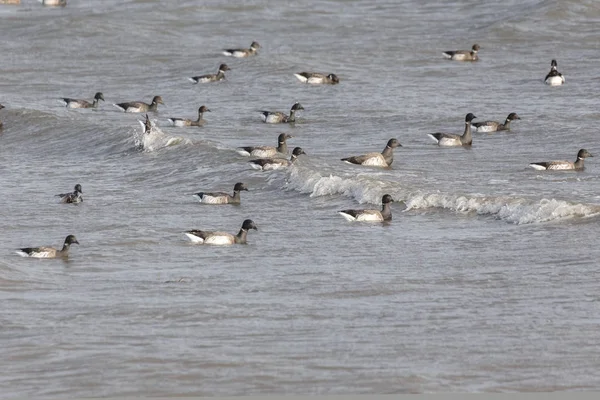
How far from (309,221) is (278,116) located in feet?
28.0

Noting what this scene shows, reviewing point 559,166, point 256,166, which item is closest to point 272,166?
point 256,166

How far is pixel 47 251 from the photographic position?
48.9ft

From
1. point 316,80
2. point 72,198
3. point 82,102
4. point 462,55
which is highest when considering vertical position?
point 462,55

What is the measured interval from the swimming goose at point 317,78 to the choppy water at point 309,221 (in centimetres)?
39

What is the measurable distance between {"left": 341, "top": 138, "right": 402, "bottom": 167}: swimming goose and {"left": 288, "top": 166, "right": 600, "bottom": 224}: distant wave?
0.98 metres

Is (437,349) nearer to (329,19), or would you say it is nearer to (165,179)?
(165,179)

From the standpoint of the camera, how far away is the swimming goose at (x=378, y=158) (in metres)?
21.0

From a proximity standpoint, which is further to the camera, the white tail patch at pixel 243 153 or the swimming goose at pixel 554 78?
the swimming goose at pixel 554 78

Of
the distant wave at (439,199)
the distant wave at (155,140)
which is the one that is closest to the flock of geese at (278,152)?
the distant wave at (155,140)

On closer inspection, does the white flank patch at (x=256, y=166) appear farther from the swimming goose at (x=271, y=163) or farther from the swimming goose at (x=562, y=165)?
the swimming goose at (x=562, y=165)

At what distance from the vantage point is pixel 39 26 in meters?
38.8

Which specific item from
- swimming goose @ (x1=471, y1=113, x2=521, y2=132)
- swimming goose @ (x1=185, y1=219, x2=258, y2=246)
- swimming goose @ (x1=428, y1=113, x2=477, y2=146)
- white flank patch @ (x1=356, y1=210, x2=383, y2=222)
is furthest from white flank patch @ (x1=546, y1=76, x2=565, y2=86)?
swimming goose @ (x1=185, y1=219, x2=258, y2=246)

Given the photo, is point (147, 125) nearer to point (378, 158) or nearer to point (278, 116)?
point (278, 116)

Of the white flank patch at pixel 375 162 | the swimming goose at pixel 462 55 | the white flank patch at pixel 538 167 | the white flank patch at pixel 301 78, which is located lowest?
the white flank patch at pixel 375 162
